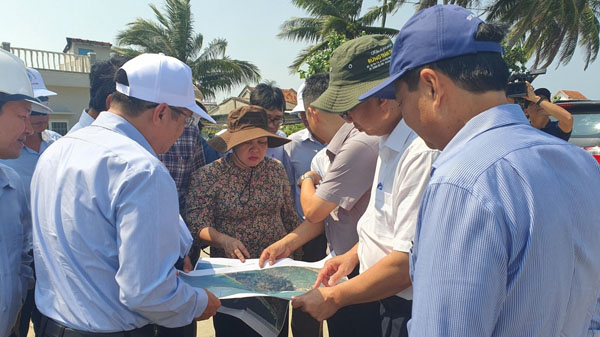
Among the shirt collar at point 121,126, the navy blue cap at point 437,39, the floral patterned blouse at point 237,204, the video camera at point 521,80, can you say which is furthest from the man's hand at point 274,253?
the video camera at point 521,80

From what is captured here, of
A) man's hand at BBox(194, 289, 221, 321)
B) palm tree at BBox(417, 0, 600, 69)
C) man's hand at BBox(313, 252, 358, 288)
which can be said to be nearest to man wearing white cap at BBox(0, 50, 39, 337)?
man's hand at BBox(194, 289, 221, 321)

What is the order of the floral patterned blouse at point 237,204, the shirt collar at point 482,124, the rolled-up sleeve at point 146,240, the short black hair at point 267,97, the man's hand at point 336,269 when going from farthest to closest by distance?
the short black hair at point 267,97, the floral patterned blouse at point 237,204, the man's hand at point 336,269, the rolled-up sleeve at point 146,240, the shirt collar at point 482,124

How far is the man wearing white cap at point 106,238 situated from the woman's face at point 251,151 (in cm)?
107

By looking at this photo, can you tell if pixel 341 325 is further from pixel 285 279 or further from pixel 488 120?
pixel 488 120

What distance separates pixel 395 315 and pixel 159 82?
4.46 ft

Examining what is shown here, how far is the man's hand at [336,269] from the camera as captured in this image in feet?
6.59

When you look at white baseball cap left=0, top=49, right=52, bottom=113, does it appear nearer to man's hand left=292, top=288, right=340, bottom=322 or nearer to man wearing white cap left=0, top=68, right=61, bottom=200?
man wearing white cap left=0, top=68, right=61, bottom=200

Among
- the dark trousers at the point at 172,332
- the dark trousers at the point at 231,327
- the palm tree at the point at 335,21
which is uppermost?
the palm tree at the point at 335,21

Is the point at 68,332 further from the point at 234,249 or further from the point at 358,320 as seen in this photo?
the point at 358,320

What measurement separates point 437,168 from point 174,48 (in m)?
23.2

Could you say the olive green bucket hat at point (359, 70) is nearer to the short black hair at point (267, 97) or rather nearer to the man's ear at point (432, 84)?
the man's ear at point (432, 84)

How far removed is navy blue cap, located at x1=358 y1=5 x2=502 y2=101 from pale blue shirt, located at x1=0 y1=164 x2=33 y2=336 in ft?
5.44

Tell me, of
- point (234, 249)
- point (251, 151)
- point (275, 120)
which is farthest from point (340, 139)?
point (275, 120)

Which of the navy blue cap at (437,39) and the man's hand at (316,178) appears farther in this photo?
the man's hand at (316,178)
